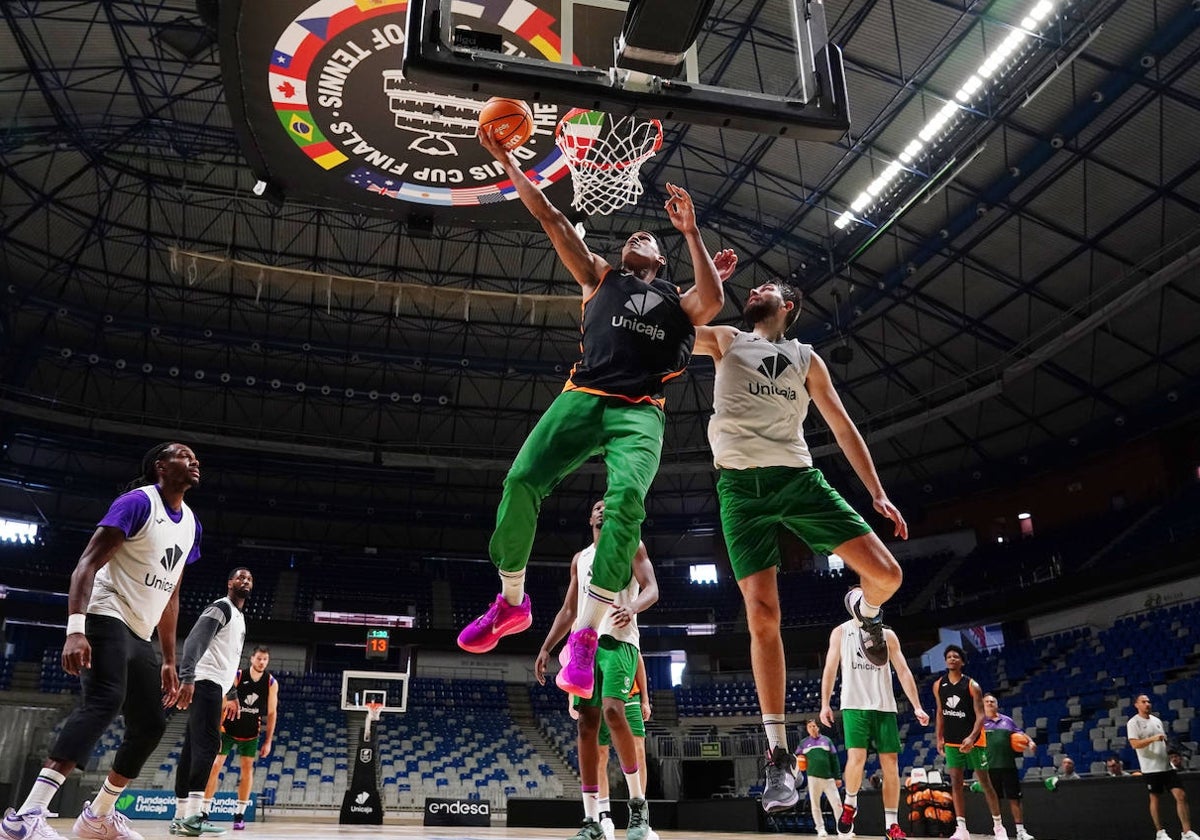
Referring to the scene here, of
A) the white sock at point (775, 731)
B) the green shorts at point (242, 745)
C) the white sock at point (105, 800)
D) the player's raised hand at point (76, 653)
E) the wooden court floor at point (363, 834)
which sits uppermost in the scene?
the player's raised hand at point (76, 653)

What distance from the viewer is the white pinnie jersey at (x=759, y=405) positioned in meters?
4.71

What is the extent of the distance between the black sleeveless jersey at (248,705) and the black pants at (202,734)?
1825 mm

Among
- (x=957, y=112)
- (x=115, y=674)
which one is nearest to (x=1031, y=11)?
(x=957, y=112)

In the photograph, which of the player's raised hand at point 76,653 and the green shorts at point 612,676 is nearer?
the player's raised hand at point 76,653

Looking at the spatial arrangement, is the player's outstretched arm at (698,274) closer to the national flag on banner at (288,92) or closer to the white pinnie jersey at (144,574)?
the white pinnie jersey at (144,574)

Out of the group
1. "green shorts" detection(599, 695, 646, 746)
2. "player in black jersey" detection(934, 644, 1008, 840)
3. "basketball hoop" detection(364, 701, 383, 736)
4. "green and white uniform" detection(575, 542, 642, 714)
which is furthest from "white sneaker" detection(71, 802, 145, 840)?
"basketball hoop" detection(364, 701, 383, 736)

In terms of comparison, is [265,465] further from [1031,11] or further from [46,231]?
[1031,11]

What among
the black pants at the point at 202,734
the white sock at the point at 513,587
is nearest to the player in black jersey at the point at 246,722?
the black pants at the point at 202,734

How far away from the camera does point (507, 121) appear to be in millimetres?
4977

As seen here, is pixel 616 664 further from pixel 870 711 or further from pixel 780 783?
pixel 870 711

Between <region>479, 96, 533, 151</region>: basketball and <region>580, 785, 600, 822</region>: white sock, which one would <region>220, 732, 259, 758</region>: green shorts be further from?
<region>479, 96, 533, 151</region>: basketball

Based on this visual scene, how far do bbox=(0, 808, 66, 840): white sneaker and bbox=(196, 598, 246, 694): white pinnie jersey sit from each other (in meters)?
3.07

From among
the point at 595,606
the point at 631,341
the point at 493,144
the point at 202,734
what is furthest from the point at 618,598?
the point at 493,144

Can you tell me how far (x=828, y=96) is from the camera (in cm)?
546
